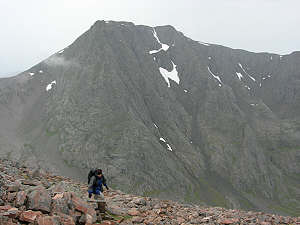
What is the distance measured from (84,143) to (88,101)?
2469cm

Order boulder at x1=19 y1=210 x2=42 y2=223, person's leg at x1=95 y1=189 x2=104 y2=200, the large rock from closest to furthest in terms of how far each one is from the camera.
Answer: boulder at x1=19 y1=210 x2=42 y2=223, the large rock, person's leg at x1=95 y1=189 x2=104 y2=200

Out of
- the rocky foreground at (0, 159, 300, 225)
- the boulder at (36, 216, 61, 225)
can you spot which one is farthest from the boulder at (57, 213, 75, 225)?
the boulder at (36, 216, 61, 225)

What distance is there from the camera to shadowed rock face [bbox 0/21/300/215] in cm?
11550

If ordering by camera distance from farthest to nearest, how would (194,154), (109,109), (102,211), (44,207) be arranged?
(194,154) < (109,109) < (102,211) < (44,207)

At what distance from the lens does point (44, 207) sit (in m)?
11.1

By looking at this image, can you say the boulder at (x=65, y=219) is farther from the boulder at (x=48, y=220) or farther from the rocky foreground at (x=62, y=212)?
the boulder at (x=48, y=220)

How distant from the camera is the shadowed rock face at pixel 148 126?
4547 inches

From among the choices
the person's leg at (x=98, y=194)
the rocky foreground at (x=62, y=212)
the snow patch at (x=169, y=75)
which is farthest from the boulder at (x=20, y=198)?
the snow patch at (x=169, y=75)

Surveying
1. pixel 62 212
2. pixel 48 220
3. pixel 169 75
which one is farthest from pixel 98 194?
pixel 169 75

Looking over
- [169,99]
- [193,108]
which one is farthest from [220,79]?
[169,99]

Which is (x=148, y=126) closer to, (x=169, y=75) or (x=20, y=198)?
(x=169, y=75)

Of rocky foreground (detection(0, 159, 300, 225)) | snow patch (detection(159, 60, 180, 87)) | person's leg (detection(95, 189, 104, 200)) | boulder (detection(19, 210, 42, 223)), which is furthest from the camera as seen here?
snow patch (detection(159, 60, 180, 87))

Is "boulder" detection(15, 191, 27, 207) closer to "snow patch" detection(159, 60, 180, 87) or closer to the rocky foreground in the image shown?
the rocky foreground

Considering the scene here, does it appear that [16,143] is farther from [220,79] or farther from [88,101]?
[220,79]
